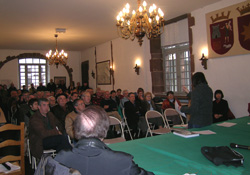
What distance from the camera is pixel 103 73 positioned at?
12.1 metres

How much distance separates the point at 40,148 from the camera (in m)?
3.57

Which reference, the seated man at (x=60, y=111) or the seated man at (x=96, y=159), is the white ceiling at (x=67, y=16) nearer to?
the seated man at (x=60, y=111)

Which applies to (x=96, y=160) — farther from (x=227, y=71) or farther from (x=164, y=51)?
(x=164, y=51)

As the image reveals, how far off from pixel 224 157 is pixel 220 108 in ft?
13.8

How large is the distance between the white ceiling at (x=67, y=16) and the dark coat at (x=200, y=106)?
3.37 meters

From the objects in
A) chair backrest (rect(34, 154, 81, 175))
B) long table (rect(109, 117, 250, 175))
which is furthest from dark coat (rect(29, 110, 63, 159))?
chair backrest (rect(34, 154, 81, 175))

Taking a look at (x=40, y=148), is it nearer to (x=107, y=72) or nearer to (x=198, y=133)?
(x=198, y=133)

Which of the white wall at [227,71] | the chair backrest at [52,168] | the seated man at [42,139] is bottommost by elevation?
the seated man at [42,139]

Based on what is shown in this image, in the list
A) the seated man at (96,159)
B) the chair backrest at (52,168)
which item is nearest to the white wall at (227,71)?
the seated man at (96,159)

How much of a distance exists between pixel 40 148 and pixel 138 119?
2697mm

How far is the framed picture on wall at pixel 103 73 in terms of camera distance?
11633 millimetres

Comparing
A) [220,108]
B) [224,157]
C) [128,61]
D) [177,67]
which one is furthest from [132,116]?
[128,61]

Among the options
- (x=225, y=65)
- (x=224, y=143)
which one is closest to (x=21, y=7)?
(x=225, y=65)

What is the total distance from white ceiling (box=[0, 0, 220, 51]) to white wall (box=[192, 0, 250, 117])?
0.37 metres
